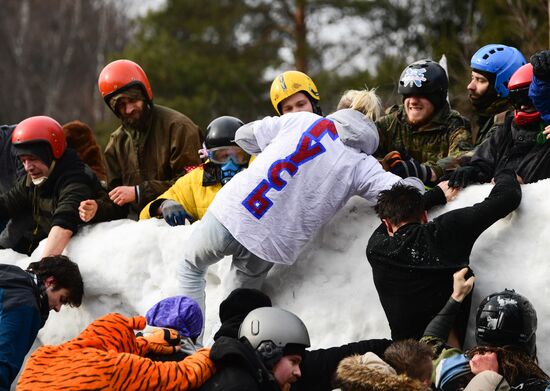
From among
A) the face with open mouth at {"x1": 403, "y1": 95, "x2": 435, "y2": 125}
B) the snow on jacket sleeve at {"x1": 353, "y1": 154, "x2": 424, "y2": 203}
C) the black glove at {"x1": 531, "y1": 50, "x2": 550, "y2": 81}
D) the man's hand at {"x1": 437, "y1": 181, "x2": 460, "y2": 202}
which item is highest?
the black glove at {"x1": 531, "y1": 50, "x2": 550, "y2": 81}

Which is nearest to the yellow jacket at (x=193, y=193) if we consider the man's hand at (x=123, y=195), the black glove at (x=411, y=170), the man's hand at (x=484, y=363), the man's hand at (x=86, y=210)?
the man's hand at (x=123, y=195)

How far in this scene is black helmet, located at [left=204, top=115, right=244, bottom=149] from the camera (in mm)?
8414

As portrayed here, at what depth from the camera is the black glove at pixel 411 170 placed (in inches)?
315

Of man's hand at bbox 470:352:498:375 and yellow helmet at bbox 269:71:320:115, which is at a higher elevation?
yellow helmet at bbox 269:71:320:115

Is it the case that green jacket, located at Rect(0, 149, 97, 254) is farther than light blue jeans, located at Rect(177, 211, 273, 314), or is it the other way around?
green jacket, located at Rect(0, 149, 97, 254)

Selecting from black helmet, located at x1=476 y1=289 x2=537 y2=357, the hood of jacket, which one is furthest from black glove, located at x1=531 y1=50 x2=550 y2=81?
the hood of jacket

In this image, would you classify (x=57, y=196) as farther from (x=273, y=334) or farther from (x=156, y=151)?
(x=273, y=334)

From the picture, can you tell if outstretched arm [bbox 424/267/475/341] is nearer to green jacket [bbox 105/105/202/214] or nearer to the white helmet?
the white helmet

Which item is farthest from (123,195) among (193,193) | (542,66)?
(542,66)

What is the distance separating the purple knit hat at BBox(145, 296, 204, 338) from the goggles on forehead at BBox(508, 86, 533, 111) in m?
2.58

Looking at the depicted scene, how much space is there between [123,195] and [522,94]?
339 centimetres

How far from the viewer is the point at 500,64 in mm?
8609

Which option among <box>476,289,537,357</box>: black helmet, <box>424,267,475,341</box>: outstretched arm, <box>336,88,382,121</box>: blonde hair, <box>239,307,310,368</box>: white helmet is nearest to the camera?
<box>239,307,310,368</box>: white helmet

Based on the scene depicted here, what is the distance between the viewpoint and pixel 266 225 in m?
7.57
